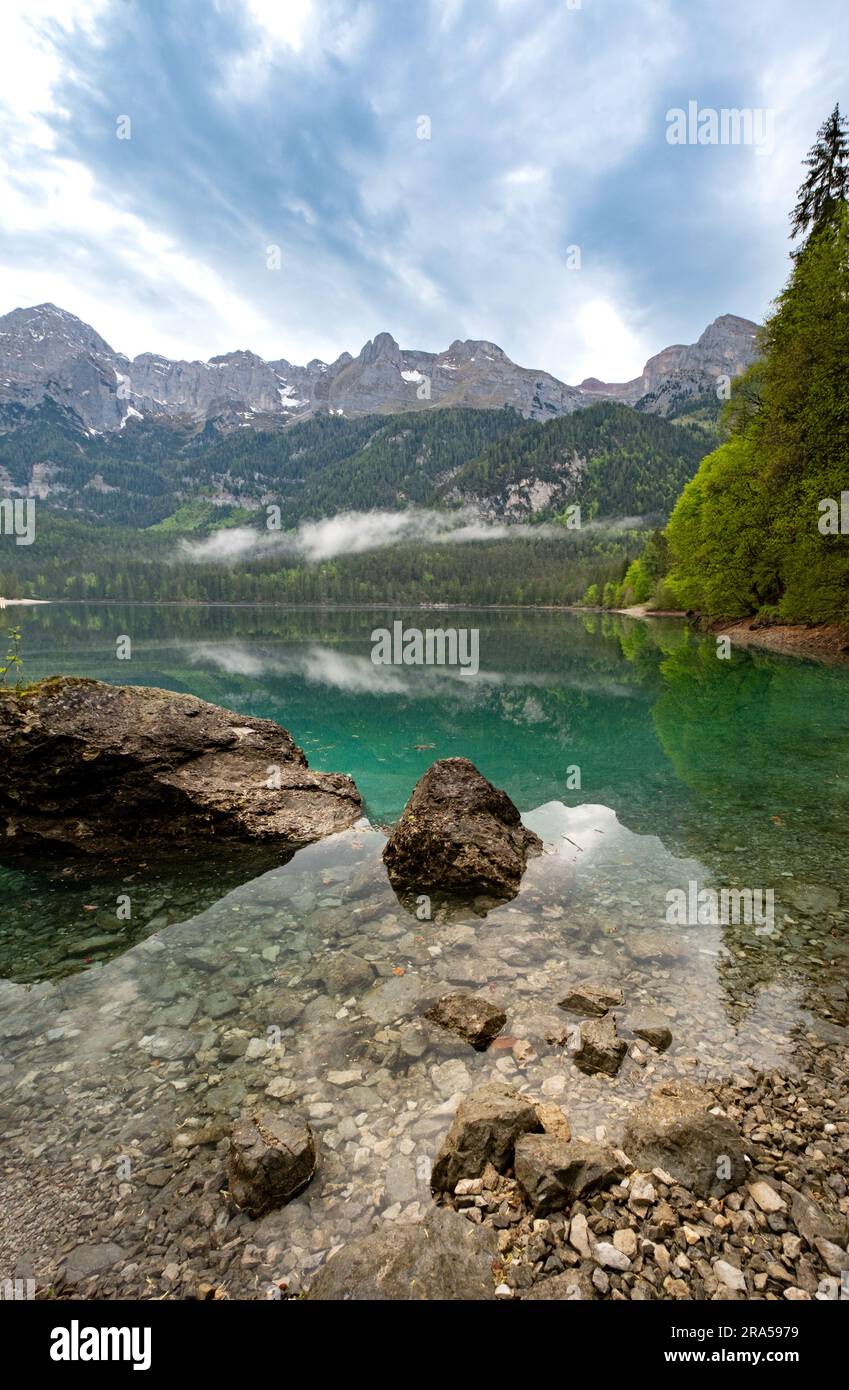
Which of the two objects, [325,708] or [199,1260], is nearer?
[199,1260]

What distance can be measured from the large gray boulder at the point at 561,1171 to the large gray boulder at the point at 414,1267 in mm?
492

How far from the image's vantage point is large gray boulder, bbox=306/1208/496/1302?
12.1 ft

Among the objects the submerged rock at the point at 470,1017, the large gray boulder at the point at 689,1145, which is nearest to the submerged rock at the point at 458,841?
the submerged rock at the point at 470,1017

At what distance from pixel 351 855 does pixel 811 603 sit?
40023mm

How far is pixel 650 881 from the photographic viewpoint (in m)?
10.8

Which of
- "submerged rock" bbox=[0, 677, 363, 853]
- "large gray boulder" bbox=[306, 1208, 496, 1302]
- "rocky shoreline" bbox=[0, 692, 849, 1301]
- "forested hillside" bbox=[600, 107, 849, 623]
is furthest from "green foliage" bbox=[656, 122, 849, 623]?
"large gray boulder" bbox=[306, 1208, 496, 1302]

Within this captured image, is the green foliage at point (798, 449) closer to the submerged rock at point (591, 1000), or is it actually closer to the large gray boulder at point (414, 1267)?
the submerged rock at point (591, 1000)

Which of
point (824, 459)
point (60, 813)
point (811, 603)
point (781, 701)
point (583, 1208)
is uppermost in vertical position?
point (824, 459)

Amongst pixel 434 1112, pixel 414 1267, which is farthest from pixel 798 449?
pixel 414 1267

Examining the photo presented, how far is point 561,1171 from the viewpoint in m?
4.51

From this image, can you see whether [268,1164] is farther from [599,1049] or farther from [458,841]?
[458,841]
